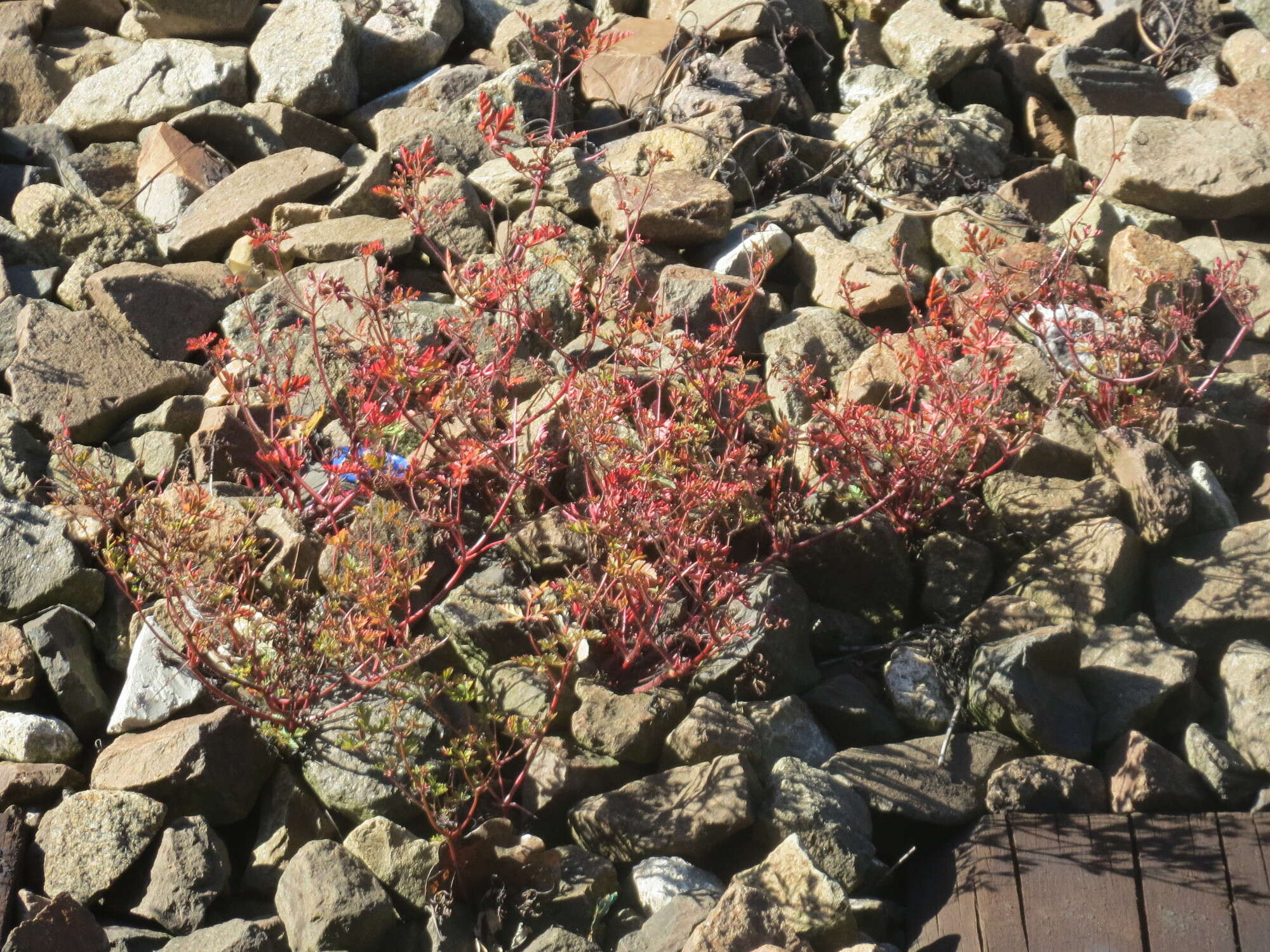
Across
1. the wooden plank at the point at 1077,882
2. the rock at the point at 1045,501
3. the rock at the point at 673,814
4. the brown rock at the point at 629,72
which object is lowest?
the wooden plank at the point at 1077,882

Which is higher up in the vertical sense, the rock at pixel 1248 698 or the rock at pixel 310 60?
the rock at pixel 310 60

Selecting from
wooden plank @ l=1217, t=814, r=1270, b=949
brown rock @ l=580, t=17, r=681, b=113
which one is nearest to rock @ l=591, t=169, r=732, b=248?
brown rock @ l=580, t=17, r=681, b=113

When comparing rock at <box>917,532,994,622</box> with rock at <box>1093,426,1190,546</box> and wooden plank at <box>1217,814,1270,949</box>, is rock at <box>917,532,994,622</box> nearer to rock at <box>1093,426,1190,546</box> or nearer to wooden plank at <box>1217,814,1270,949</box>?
rock at <box>1093,426,1190,546</box>

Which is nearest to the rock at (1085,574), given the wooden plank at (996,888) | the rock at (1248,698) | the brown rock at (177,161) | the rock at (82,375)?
the rock at (1248,698)

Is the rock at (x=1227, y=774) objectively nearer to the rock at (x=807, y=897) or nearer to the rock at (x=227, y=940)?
the rock at (x=807, y=897)

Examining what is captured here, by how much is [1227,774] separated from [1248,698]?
0.89ft

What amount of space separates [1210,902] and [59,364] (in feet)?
13.1

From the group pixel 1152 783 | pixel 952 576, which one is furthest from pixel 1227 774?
pixel 952 576

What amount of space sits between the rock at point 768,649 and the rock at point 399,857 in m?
0.93

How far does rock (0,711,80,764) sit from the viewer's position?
3475 mm

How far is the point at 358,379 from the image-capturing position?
4.10 metres

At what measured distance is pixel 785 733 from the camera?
11.7ft

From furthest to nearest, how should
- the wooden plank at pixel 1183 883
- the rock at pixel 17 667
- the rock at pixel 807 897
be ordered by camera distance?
the rock at pixel 17 667, the wooden plank at pixel 1183 883, the rock at pixel 807 897

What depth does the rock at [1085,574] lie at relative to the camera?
3902 mm
